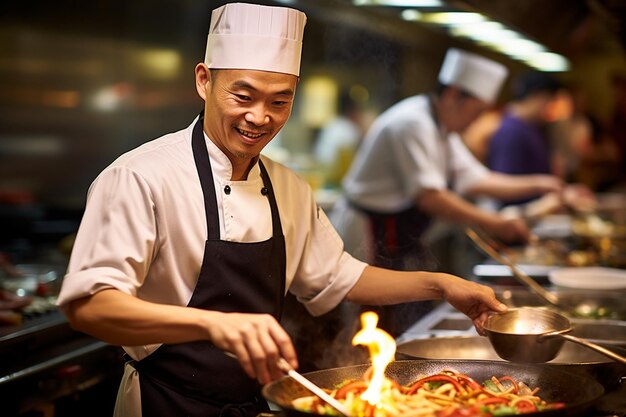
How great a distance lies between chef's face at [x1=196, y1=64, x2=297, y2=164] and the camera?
199 centimetres

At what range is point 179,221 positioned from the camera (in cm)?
199

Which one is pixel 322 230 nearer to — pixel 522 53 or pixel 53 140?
pixel 53 140

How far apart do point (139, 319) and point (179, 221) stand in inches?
14.6

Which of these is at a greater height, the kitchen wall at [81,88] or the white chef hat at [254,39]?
the white chef hat at [254,39]

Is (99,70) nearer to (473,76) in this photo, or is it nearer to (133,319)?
(473,76)

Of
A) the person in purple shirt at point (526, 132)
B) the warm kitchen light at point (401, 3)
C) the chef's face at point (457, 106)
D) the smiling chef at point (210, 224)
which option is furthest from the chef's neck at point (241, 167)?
the person in purple shirt at point (526, 132)

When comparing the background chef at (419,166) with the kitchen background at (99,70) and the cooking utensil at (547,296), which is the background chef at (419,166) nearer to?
the kitchen background at (99,70)

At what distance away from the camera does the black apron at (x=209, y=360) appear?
2.03 metres

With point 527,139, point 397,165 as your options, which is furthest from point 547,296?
point 527,139

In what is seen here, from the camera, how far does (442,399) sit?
1.82 m

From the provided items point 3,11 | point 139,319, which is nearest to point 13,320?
point 139,319

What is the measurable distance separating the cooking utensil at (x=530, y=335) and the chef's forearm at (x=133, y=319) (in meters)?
0.80

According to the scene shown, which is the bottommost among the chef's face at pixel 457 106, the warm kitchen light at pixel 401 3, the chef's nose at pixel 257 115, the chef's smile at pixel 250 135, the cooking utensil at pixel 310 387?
the cooking utensil at pixel 310 387

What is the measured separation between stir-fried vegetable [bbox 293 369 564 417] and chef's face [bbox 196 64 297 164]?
0.62 metres
